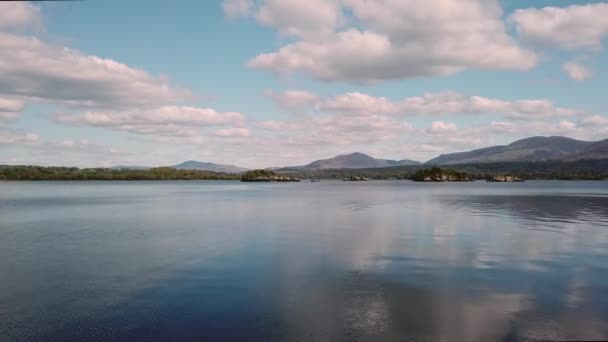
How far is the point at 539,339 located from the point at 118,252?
27.8 meters

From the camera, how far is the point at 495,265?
992 inches

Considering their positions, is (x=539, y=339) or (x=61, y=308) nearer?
(x=539, y=339)

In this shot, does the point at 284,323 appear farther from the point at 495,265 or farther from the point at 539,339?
the point at 495,265

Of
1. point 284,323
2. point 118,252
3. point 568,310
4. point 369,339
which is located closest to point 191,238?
point 118,252

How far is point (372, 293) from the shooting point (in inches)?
738

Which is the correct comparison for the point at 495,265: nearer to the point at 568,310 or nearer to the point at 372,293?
the point at 568,310

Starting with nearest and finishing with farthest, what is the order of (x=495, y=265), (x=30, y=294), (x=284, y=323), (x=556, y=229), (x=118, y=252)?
(x=284, y=323), (x=30, y=294), (x=495, y=265), (x=118, y=252), (x=556, y=229)

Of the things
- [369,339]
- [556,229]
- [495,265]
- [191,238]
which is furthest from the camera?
[556,229]

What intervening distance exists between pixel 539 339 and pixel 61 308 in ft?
62.8

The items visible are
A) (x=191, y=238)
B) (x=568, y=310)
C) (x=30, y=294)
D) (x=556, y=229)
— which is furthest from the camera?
(x=556, y=229)

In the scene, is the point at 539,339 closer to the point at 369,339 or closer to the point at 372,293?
the point at 369,339

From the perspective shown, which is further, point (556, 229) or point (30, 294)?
point (556, 229)

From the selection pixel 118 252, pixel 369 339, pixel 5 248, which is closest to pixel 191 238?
pixel 118 252

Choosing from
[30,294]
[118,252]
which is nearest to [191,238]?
[118,252]
